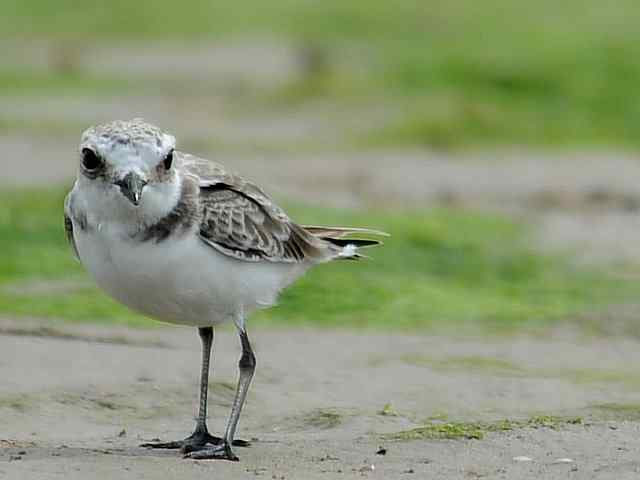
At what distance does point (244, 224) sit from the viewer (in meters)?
7.78

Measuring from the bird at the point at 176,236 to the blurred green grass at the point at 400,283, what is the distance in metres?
3.60

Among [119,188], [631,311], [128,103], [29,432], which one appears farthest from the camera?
[128,103]

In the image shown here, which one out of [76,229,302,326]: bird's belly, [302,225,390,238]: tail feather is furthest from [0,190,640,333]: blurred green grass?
[76,229,302,326]: bird's belly

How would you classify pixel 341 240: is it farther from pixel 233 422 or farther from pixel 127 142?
pixel 127 142

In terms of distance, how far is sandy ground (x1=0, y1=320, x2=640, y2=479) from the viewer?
23.5ft

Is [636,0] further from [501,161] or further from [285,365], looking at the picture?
[285,365]

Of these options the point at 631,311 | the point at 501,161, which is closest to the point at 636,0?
the point at 501,161

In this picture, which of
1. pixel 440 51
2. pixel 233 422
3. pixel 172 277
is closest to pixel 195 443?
pixel 233 422

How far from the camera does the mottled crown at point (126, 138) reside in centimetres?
693

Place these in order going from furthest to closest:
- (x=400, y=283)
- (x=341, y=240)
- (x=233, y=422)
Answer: (x=400, y=283) < (x=341, y=240) < (x=233, y=422)

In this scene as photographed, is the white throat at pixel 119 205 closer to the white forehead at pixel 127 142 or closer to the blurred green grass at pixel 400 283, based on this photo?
the white forehead at pixel 127 142

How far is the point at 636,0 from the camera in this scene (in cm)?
3116

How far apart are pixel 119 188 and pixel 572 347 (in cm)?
522

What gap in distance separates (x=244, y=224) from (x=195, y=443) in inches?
41.7
